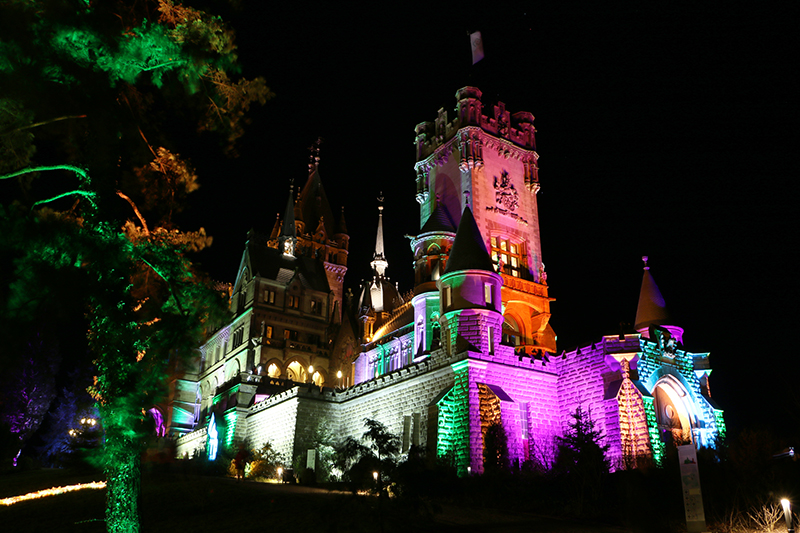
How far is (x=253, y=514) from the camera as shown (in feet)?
58.5

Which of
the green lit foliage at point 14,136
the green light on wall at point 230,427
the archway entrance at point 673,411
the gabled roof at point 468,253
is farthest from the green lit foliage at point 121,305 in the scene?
the green light on wall at point 230,427

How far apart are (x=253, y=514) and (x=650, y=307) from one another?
22366mm

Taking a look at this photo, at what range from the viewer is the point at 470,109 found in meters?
41.7

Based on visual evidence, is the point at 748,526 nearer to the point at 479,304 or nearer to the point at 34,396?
the point at 479,304

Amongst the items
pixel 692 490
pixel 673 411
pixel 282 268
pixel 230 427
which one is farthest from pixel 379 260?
pixel 692 490

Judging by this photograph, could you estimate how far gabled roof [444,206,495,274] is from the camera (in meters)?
30.3

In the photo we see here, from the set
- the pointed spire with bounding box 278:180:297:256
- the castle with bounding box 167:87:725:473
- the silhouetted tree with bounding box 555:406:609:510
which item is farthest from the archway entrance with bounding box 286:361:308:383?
the silhouetted tree with bounding box 555:406:609:510

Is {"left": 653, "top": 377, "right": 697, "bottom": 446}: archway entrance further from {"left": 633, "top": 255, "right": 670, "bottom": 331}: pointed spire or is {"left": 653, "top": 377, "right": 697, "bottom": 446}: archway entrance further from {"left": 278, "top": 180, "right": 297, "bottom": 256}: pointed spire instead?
{"left": 278, "top": 180, "right": 297, "bottom": 256}: pointed spire

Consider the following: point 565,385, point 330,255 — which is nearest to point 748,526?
point 565,385

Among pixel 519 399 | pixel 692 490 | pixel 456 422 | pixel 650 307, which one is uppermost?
pixel 650 307

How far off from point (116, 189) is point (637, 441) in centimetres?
2226

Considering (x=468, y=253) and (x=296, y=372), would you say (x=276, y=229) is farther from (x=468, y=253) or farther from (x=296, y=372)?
(x=468, y=253)

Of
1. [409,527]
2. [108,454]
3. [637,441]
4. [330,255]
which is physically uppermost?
[330,255]

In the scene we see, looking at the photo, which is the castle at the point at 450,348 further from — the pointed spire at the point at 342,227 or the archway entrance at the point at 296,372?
the pointed spire at the point at 342,227
